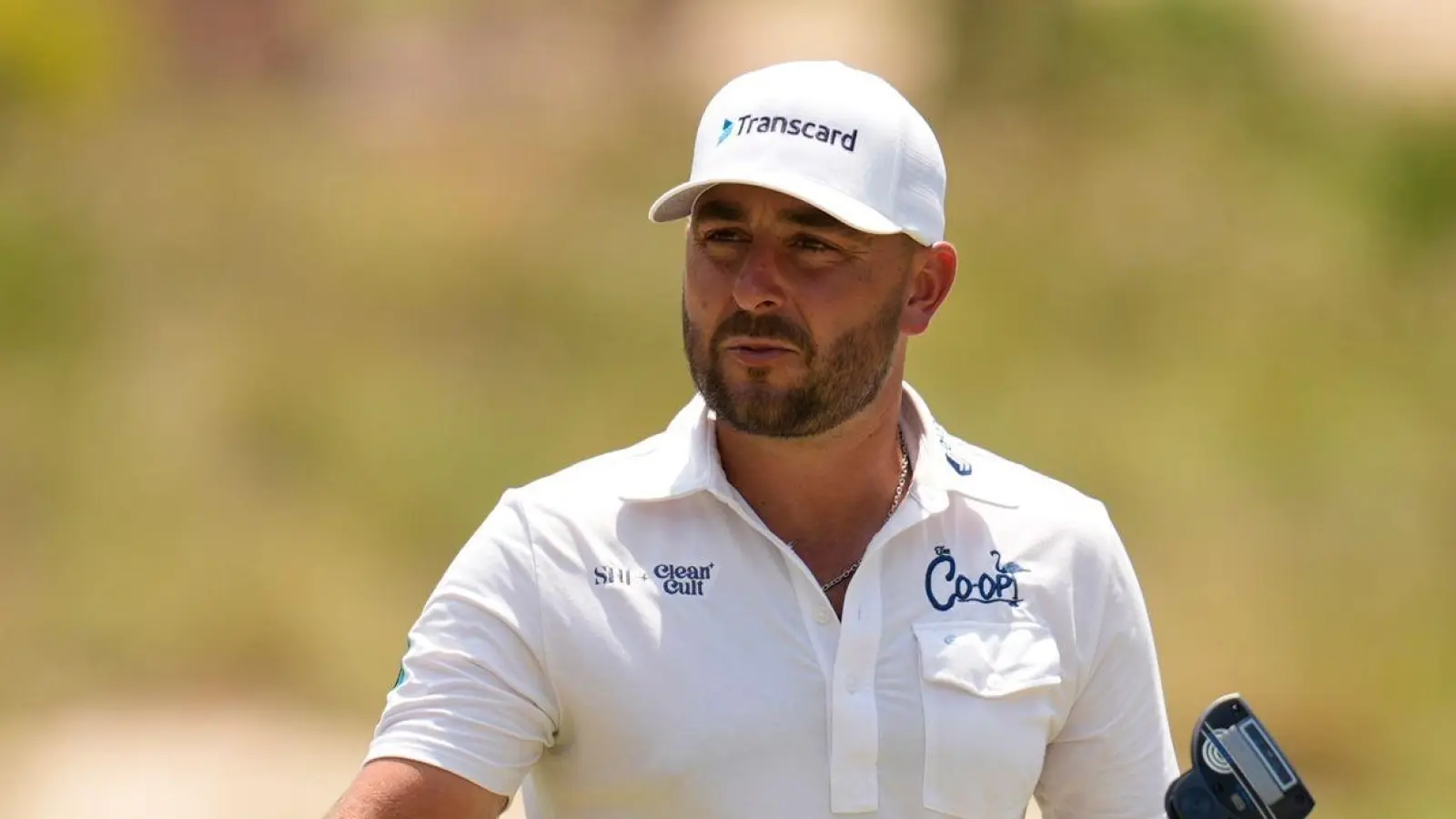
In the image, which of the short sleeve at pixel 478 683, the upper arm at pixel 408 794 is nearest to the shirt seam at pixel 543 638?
the short sleeve at pixel 478 683

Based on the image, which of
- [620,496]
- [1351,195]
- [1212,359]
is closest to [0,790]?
[1212,359]

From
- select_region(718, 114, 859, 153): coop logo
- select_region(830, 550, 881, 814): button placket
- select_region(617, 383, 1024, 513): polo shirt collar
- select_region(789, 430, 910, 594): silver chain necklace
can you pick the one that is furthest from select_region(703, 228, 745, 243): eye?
select_region(830, 550, 881, 814): button placket

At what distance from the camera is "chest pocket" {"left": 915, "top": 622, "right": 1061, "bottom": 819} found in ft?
7.69

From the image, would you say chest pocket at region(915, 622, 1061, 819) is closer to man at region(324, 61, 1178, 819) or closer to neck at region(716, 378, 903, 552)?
man at region(324, 61, 1178, 819)

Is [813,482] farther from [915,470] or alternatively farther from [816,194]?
[816,194]

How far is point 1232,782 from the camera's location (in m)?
2.25

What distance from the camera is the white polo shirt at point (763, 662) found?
2281mm

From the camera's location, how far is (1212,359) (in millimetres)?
9961

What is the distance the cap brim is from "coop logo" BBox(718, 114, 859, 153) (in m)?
0.06

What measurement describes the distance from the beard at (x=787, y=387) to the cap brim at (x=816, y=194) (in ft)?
0.43

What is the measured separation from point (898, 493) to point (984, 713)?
0.34 m

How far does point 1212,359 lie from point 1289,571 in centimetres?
151

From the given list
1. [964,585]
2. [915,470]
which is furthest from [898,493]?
[964,585]

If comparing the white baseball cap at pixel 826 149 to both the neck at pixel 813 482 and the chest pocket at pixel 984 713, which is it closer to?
the neck at pixel 813 482
